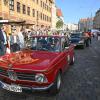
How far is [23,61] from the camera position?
21.1ft

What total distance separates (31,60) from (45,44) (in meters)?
1.59

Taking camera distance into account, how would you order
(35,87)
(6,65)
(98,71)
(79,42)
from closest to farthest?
(35,87)
(6,65)
(98,71)
(79,42)

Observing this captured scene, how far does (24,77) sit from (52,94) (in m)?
1.08

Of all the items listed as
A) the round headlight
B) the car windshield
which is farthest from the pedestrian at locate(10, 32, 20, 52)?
the round headlight

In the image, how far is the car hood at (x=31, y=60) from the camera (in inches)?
234

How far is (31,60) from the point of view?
6.52 metres

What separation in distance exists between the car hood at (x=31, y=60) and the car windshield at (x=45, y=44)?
1.23 ft

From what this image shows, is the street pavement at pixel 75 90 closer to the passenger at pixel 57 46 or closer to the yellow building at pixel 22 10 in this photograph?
the passenger at pixel 57 46

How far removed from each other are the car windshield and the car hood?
374mm

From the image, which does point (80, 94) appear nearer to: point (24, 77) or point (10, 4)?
point (24, 77)

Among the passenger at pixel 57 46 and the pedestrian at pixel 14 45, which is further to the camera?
the pedestrian at pixel 14 45

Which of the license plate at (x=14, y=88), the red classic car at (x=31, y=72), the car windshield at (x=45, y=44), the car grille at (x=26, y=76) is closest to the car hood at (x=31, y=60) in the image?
the red classic car at (x=31, y=72)

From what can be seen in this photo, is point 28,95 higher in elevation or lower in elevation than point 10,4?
lower

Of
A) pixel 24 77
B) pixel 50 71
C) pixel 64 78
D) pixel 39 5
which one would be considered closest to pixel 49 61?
pixel 50 71
